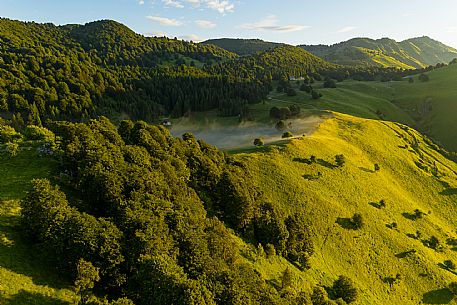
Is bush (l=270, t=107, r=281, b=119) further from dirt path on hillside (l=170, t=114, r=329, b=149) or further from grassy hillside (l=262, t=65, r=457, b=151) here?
Answer: grassy hillside (l=262, t=65, r=457, b=151)

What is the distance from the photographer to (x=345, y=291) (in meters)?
45.4

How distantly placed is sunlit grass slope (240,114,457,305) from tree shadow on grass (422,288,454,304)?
19cm

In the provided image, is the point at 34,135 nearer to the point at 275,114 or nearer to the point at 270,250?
the point at 270,250

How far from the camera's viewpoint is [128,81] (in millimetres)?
190375

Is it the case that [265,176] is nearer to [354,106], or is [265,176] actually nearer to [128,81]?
[354,106]

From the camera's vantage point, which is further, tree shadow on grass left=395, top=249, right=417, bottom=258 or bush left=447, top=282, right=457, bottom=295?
tree shadow on grass left=395, top=249, right=417, bottom=258

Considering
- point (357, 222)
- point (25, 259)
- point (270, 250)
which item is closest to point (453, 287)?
point (357, 222)

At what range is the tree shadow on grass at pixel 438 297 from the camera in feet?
175

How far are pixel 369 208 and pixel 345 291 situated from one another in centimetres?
2844

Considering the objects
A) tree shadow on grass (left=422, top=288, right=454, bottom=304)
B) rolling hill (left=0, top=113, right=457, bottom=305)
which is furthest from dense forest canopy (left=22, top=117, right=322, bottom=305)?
tree shadow on grass (left=422, top=288, right=454, bottom=304)

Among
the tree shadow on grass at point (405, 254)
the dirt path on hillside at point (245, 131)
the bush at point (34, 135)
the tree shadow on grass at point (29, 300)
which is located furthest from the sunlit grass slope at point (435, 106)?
the tree shadow on grass at point (29, 300)

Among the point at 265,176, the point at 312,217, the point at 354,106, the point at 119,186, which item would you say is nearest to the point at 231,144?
the point at 265,176

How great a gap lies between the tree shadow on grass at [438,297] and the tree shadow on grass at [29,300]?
57360 millimetres

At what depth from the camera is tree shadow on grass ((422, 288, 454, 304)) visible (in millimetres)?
53312
